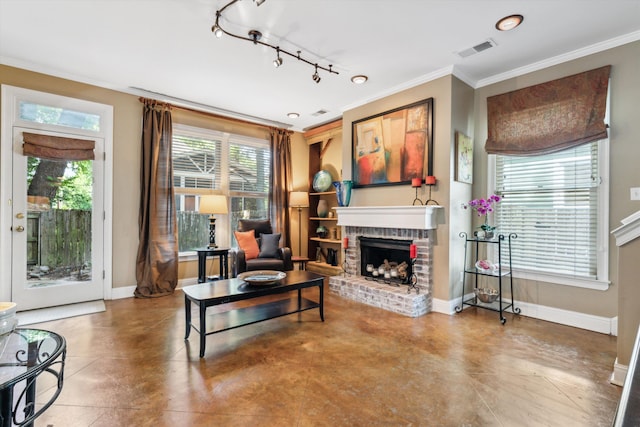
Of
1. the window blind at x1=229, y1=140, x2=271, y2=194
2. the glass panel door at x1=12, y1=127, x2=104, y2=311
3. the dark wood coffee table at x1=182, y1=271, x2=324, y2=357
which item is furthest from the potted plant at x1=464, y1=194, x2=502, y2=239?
the glass panel door at x1=12, y1=127, x2=104, y2=311

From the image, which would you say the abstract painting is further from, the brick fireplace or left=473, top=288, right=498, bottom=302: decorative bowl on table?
left=473, top=288, right=498, bottom=302: decorative bowl on table

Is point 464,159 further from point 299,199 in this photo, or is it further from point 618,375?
point 299,199

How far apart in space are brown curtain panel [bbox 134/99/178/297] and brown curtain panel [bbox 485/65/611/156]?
428cm

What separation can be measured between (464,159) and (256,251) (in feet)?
10.3

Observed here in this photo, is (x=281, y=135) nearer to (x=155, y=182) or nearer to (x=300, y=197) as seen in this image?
(x=300, y=197)

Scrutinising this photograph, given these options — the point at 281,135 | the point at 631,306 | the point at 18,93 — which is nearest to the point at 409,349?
the point at 631,306

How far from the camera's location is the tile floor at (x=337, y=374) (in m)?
1.74

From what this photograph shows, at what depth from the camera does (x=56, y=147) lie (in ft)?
11.9

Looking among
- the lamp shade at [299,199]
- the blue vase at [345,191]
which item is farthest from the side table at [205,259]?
the blue vase at [345,191]

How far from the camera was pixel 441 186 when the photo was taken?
359 cm

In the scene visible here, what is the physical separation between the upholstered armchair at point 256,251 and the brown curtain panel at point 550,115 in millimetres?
3109

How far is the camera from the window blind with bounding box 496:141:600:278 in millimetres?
3076

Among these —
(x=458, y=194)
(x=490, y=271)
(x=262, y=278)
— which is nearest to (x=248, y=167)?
(x=262, y=278)

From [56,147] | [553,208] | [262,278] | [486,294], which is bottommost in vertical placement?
[486,294]
